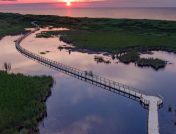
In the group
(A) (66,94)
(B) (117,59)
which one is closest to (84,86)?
(A) (66,94)

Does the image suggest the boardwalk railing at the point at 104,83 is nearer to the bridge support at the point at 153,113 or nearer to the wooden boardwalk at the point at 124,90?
the wooden boardwalk at the point at 124,90

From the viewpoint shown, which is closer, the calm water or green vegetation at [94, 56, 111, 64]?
the calm water

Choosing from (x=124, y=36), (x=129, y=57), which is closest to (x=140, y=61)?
(x=129, y=57)

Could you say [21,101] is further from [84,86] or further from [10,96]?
[84,86]

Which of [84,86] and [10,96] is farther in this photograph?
[84,86]

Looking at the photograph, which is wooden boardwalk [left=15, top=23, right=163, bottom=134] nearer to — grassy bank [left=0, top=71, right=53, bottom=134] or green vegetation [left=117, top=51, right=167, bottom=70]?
grassy bank [left=0, top=71, right=53, bottom=134]

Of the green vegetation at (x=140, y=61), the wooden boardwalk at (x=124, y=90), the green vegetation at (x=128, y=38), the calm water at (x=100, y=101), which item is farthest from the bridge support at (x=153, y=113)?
the green vegetation at (x=128, y=38)

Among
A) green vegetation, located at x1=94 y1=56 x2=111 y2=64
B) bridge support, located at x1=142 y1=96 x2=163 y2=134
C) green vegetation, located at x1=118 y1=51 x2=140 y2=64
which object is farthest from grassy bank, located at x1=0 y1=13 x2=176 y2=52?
bridge support, located at x1=142 y1=96 x2=163 y2=134
